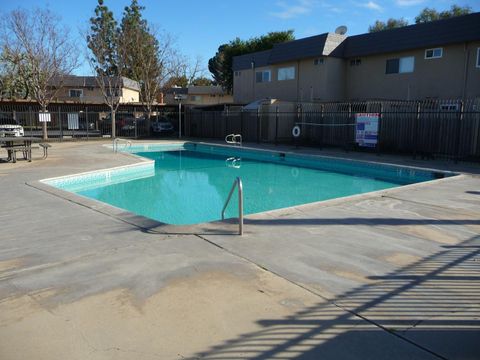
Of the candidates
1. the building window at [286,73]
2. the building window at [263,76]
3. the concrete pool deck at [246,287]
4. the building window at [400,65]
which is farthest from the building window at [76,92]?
the concrete pool deck at [246,287]

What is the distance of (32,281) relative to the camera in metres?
4.11

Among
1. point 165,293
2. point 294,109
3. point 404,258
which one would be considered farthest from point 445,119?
point 165,293

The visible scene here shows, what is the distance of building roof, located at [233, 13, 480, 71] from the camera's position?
19500mm

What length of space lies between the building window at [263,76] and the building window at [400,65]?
905 centimetres

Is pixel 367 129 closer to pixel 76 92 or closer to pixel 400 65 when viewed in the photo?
pixel 400 65

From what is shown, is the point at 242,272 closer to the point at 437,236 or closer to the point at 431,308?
the point at 431,308

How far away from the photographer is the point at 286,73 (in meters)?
28.3

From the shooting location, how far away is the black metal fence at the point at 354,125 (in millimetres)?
15898

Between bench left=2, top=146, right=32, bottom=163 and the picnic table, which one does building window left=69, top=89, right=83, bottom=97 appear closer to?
the picnic table

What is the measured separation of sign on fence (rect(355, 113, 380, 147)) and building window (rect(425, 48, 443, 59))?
20.2 ft

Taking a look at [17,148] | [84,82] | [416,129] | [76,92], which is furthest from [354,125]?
[76,92]

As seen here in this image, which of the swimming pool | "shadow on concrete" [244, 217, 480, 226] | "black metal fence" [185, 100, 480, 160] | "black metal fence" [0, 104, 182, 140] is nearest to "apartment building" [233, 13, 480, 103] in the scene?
"black metal fence" [185, 100, 480, 160]

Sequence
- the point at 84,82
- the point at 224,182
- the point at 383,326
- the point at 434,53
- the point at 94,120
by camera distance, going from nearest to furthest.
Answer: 1. the point at 383,326
2. the point at 224,182
3. the point at 434,53
4. the point at 94,120
5. the point at 84,82

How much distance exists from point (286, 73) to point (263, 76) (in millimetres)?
2486
